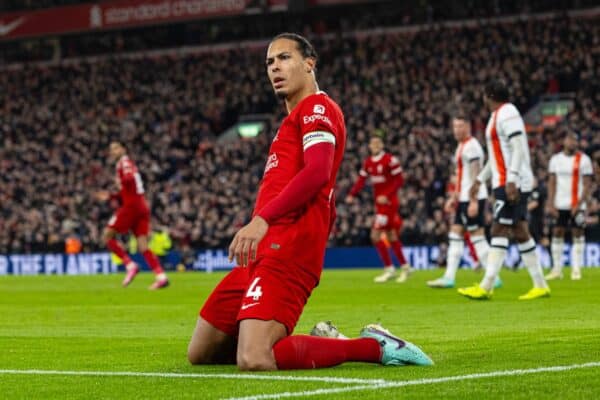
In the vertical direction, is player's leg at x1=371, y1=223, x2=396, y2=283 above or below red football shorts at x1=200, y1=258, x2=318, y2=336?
below

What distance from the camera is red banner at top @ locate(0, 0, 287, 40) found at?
43.6 metres

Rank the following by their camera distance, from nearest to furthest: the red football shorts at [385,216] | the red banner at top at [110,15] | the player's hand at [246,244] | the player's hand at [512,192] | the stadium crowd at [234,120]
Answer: the player's hand at [246,244] < the player's hand at [512,192] < the red football shorts at [385,216] < the stadium crowd at [234,120] < the red banner at top at [110,15]

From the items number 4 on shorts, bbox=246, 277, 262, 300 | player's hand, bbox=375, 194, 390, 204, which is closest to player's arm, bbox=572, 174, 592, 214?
player's hand, bbox=375, 194, 390, 204

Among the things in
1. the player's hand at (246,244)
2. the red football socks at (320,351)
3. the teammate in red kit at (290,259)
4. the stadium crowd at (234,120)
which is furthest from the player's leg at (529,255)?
the stadium crowd at (234,120)

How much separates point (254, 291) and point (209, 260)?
93.3ft

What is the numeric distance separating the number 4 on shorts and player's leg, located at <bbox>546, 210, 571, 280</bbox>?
14400 millimetres

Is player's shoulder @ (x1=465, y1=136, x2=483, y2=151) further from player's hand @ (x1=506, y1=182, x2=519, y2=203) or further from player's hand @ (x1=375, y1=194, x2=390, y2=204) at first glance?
player's hand @ (x1=506, y1=182, x2=519, y2=203)

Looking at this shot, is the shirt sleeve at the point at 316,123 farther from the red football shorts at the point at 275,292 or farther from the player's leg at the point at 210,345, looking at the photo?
the player's leg at the point at 210,345

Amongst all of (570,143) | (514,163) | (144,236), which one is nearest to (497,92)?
(514,163)

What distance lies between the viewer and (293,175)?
289 inches

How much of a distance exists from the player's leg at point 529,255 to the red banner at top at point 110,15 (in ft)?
90.9

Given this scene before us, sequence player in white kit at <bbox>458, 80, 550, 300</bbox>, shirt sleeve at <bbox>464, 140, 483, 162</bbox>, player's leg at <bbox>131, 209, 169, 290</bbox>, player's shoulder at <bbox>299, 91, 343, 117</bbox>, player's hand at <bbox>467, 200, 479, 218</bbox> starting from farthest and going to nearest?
player's leg at <bbox>131, 209, 169, 290</bbox> < shirt sleeve at <bbox>464, 140, 483, 162</bbox> < player's hand at <bbox>467, 200, 479, 218</bbox> < player in white kit at <bbox>458, 80, 550, 300</bbox> < player's shoulder at <bbox>299, 91, 343, 117</bbox>

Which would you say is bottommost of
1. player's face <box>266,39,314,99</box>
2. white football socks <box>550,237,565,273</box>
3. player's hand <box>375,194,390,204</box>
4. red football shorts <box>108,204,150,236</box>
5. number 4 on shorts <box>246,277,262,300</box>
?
white football socks <box>550,237,565,273</box>

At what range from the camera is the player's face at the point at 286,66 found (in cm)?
735
